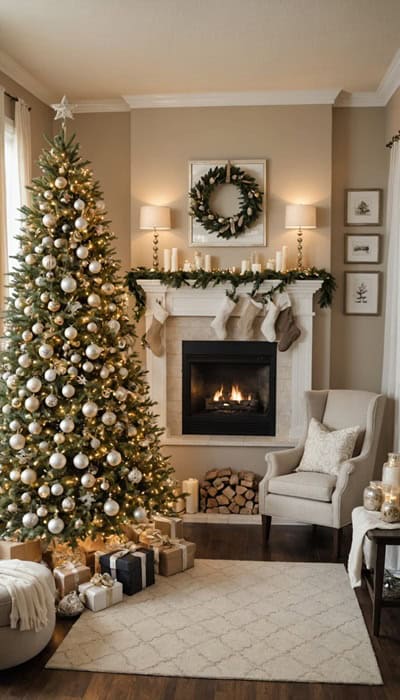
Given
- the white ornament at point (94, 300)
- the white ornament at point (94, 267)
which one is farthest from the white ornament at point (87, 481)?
the white ornament at point (94, 267)

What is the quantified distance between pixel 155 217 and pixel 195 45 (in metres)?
1.40

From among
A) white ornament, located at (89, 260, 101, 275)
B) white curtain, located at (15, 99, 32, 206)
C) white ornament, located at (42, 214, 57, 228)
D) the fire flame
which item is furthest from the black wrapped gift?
white curtain, located at (15, 99, 32, 206)

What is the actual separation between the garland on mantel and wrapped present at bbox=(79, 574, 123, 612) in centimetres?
230

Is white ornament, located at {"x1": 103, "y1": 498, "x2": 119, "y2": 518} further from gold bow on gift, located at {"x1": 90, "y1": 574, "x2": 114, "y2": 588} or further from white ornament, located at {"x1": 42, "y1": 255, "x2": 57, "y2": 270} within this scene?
white ornament, located at {"x1": 42, "y1": 255, "x2": 57, "y2": 270}

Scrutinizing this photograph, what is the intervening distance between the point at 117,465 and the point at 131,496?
21 centimetres

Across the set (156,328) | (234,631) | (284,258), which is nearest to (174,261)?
(156,328)

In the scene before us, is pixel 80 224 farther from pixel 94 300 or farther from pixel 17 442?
pixel 17 442

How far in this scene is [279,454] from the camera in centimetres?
499

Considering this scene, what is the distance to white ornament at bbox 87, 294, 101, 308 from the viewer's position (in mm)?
4016

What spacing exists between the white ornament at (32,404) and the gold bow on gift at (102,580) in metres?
0.97

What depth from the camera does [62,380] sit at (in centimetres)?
397

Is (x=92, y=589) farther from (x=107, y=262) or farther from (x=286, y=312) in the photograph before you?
(x=286, y=312)

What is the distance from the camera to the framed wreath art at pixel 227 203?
558 cm

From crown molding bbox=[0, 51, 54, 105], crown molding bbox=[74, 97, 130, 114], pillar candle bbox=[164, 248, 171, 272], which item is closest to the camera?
crown molding bbox=[0, 51, 54, 105]
